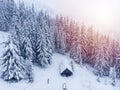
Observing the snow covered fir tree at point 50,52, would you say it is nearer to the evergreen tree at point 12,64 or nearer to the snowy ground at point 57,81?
the evergreen tree at point 12,64

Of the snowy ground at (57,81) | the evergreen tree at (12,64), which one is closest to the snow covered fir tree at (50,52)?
the evergreen tree at (12,64)

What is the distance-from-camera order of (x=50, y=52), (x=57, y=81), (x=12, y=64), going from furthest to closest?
(x=50, y=52)
(x=57, y=81)
(x=12, y=64)

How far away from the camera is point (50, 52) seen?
230 feet

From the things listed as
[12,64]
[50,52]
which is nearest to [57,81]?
[50,52]

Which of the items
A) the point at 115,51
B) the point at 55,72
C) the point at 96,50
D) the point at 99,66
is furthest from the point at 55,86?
the point at 115,51

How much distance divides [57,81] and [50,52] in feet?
38.6

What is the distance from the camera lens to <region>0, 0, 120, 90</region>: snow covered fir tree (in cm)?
5761

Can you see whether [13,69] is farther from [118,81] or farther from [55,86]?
[118,81]

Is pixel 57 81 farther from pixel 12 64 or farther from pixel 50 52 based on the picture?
→ pixel 12 64

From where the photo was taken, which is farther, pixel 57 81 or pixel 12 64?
pixel 57 81

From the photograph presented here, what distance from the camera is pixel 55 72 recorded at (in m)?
66.6

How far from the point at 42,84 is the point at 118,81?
87.3ft

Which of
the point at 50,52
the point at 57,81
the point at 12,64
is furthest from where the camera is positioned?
the point at 50,52

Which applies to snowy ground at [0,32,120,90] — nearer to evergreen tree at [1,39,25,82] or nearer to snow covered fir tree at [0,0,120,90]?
snow covered fir tree at [0,0,120,90]
